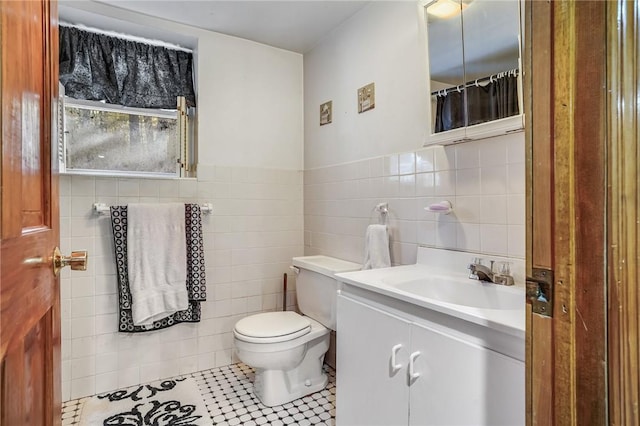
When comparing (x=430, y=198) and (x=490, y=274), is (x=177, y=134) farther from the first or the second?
(x=490, y=274)

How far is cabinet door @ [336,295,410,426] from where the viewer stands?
122cm

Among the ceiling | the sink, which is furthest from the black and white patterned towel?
the sink

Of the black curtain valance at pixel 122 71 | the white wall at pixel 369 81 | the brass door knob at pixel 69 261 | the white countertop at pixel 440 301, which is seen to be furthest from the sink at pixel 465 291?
the black curtain valance at pixel 122 71

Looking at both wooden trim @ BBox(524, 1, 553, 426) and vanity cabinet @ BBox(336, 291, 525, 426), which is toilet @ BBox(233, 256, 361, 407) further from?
wooden trim @ BBox(524, 1, 553, 426)

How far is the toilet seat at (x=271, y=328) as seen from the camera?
1890mm

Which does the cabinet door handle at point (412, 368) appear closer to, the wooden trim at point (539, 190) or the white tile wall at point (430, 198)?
the white tile wall at point (430, 198)

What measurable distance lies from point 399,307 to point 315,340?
41.7 inches

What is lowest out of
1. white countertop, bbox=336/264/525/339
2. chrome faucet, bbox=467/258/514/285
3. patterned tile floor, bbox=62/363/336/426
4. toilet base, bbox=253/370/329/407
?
patterned tile floor, bbox=62/363/336/426

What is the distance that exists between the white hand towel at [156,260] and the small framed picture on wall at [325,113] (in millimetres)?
1107

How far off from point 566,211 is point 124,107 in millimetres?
2525

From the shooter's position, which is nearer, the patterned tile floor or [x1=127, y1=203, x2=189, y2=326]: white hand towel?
the patterned tile floor

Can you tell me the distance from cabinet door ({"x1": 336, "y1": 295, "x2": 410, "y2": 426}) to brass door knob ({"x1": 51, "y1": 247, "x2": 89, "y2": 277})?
0.95 meters

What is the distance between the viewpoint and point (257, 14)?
217 cm

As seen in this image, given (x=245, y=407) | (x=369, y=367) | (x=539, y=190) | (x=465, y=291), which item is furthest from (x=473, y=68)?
(x=245, y=407)
